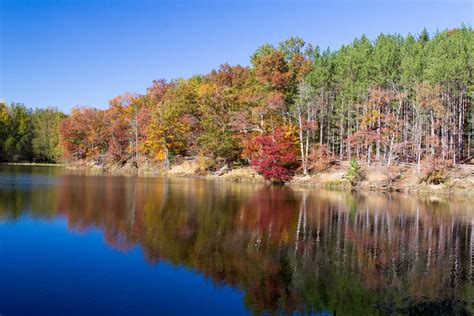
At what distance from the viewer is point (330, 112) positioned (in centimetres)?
6050

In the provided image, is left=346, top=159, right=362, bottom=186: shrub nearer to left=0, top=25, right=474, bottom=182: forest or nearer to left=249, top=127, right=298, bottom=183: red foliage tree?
left=0, top=25, right=474, bottom=182: forest

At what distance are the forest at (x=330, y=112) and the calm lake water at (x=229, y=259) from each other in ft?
68.2

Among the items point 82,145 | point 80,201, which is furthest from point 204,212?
point 82,145

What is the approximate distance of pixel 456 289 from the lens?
610 inches

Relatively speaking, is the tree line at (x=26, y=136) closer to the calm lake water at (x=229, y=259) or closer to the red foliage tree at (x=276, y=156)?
the red foliage tree at (x=276, y=156)

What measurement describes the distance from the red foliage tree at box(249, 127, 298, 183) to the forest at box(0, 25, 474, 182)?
0.13 meters

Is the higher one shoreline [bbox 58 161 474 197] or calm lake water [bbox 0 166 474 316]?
shoreline [bbox 58 161 474 197]

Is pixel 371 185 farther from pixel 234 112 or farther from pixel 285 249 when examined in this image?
pixel 285 249

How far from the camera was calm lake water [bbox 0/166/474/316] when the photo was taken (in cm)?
1400

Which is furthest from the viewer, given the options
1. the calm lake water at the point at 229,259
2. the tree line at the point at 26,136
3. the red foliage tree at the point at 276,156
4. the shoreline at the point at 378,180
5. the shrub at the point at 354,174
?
the tree line at the point at 26,136

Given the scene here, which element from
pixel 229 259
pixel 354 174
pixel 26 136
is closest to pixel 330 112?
pixel 354 174

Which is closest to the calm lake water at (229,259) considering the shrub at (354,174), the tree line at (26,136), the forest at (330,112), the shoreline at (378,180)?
the shoreline at (378,180)

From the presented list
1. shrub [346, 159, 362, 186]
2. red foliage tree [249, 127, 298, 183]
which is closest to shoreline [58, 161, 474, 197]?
shrub [346, 159, 362, 186]

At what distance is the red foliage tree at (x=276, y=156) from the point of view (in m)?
55.6
